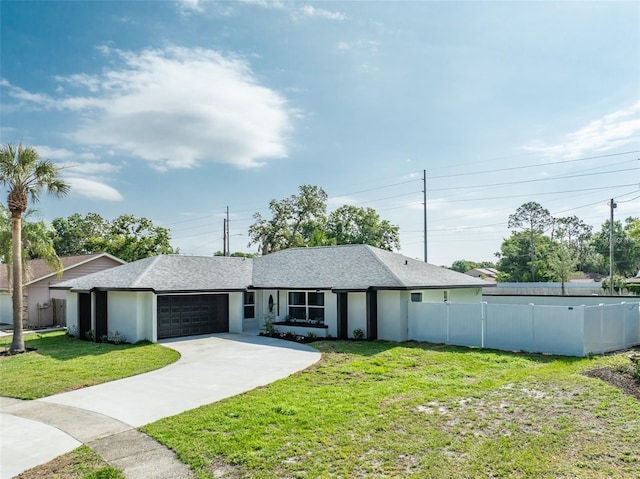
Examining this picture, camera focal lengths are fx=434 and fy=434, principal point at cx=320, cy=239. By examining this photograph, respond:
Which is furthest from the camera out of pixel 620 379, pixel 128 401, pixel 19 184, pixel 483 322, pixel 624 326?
pixel 19 184

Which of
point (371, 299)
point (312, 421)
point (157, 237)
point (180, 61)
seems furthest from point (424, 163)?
point (312, 421)

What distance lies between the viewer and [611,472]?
5438mm

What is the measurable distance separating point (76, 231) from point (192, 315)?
46058 mm

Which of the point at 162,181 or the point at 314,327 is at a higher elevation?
the point at 162,181

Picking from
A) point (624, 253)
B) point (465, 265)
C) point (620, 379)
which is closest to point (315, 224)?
point (620, 379)

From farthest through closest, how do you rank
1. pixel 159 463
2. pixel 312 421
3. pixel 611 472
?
pixel 312 421 → pixel 159 463 → pixel 611 472

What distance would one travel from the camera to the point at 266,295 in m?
21.3

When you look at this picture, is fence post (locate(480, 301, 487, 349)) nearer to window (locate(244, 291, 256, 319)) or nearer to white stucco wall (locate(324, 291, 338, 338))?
white stucco wall (locate(324, 291, 338, 338))

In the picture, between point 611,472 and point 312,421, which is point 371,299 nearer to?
point 312,421

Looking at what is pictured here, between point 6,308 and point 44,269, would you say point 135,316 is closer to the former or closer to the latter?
point 44,269

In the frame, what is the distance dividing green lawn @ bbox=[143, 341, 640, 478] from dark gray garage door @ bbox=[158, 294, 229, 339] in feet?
32.4

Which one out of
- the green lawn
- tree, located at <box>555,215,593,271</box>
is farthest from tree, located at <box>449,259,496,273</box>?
the green lawn

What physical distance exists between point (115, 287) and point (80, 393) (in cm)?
811

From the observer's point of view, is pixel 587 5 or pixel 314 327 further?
pixel 314 327
